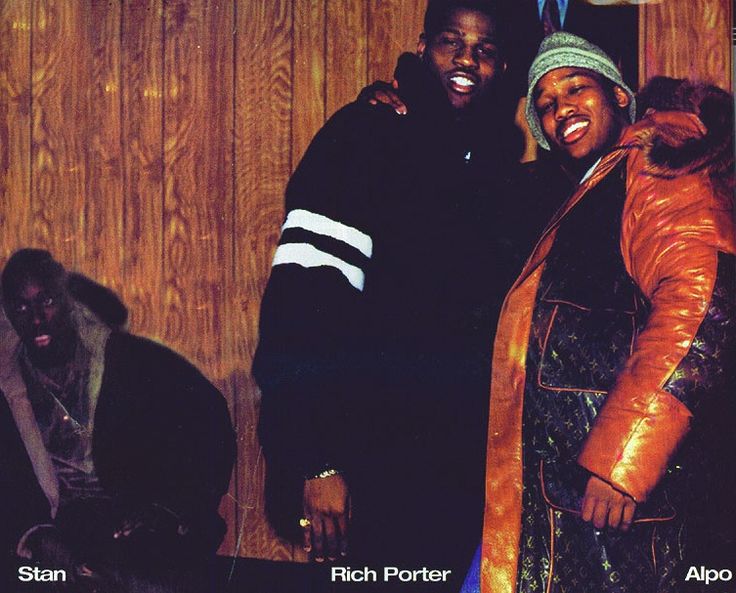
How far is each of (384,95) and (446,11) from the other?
370 millimetres

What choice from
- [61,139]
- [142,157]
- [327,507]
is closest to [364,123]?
[142,157]

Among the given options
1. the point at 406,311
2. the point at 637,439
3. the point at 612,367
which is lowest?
the point at 637,439

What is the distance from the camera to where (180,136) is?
3.33 metres

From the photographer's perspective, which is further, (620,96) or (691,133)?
(620,96)

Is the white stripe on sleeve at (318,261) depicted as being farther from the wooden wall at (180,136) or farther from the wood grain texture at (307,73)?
the wood grain texture at (307,73)

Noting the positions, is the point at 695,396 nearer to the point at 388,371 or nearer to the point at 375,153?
the point at 388,371

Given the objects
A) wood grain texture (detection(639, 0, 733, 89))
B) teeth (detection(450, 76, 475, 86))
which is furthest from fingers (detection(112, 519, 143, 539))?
wood grain texture (detection(639, 0, 733, 89))

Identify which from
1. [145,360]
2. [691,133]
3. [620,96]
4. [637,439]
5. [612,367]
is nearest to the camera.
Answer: [637,439]

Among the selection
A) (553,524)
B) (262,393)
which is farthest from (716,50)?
(262,393)

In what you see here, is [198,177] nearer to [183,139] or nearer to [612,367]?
[183,139]

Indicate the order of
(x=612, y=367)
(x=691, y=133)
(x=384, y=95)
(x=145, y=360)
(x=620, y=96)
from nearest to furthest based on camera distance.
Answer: (x=612, y=367), (x=691, y=133), (x=620, y=96), (x=384, y=95), (x=145, y=360)

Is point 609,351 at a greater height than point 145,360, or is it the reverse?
point 609,351

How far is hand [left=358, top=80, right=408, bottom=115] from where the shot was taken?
10.4 ft

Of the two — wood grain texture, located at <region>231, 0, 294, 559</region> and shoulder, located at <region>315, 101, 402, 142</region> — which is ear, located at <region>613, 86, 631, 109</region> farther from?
wood grain texture, located at <region>231, 0, 294, 559</region>
